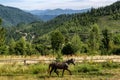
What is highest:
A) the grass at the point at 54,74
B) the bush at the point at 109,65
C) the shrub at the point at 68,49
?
the grass at the point at 54,74

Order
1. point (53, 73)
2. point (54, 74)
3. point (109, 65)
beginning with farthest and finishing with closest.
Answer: point (109, 65) < point (53, 73) < point (54, 74)

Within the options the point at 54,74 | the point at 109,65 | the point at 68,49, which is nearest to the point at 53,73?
the point at 54,74

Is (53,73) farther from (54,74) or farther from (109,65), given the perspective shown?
(109,65)

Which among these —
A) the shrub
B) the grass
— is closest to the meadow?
the grass

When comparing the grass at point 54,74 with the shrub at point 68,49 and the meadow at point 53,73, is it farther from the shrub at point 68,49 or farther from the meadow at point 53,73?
the shrub at point 68,49

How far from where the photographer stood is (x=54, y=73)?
28.2m

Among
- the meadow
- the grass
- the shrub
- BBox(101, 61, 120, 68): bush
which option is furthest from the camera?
the shrub

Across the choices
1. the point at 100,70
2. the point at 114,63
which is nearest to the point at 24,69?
the point at 100,70

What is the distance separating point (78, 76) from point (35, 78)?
12.2 feet

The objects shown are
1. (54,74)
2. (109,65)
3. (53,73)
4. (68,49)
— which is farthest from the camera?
(68,49)

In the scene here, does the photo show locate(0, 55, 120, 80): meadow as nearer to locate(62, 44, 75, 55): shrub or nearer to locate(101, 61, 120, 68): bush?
locate(101, 61, 120, 68): bush

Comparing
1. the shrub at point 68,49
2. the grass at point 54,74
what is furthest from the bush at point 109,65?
the shrub at point 68,49

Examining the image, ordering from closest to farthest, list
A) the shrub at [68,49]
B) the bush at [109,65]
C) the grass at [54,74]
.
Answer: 1. the grass at [54,74]
2. the bush at [109,65]
3. the shrub at [68,49]

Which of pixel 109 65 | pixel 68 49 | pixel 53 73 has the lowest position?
pixel 68 49
